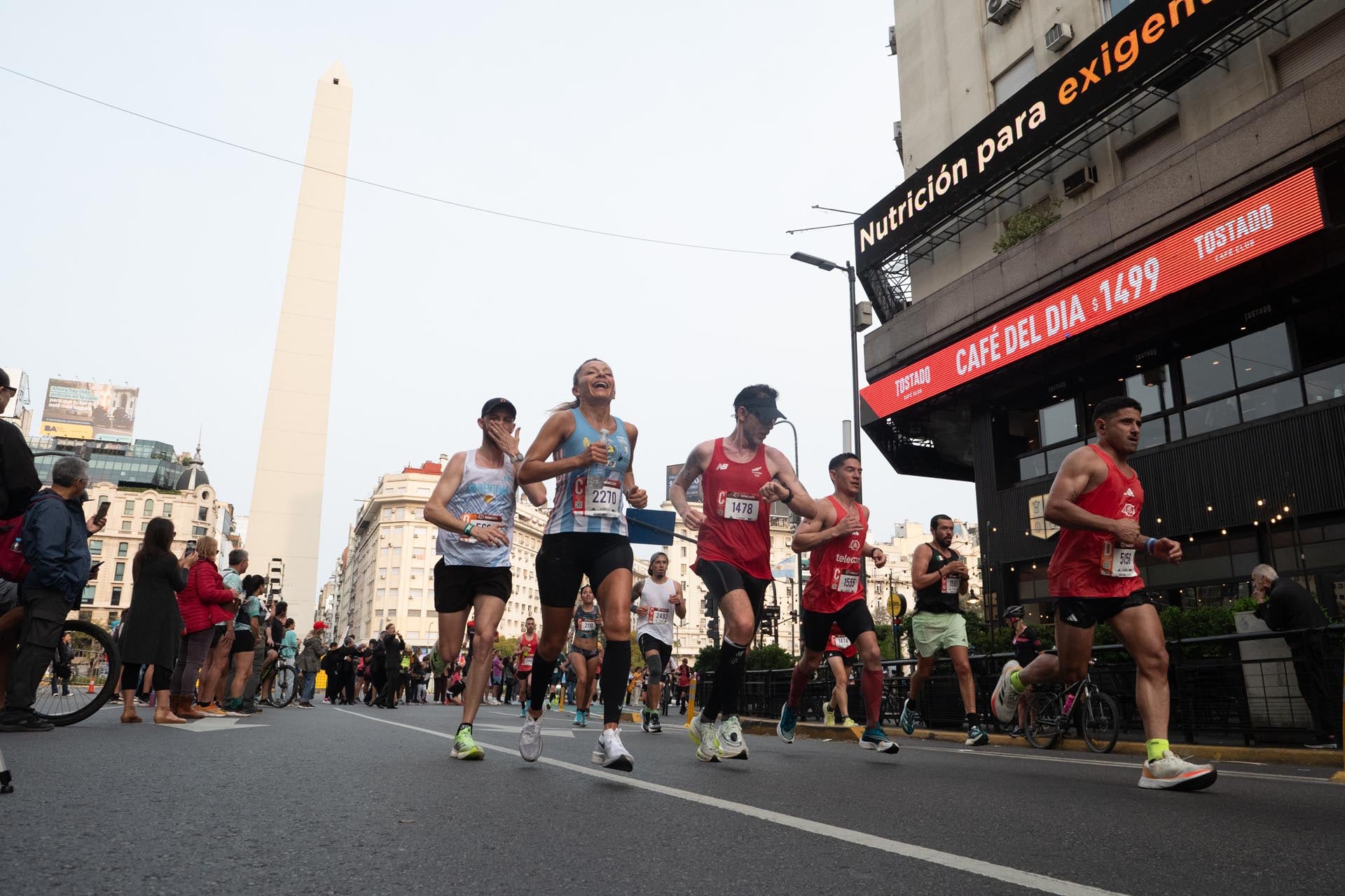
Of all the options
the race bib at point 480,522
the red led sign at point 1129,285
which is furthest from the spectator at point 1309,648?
the red led sign at point 1129,285

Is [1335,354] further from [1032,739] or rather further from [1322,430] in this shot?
[1032,739]

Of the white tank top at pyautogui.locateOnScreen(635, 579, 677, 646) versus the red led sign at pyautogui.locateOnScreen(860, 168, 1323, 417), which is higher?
the red led sign at pyautogui.locateOnScreen(860, 168, 1323, 417)

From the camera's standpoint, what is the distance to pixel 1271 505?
1623 cm

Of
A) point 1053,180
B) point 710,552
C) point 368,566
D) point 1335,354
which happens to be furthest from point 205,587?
point 368,566

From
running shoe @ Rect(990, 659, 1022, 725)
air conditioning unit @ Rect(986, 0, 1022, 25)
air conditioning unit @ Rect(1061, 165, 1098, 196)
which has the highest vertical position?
air conditioning unit @ Rect(986, 0, 1022, 25)

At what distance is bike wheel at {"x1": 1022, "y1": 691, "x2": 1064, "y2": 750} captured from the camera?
818 centimetres

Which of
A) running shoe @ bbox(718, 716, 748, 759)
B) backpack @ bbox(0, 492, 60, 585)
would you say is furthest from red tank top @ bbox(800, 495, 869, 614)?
backpack @ bbox(0, 492, 60, 585)

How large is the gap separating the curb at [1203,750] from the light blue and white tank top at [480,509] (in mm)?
3371

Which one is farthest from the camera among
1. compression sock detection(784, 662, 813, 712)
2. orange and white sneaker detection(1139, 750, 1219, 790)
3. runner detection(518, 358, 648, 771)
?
compression sock detection(784, 662, 813, 712)

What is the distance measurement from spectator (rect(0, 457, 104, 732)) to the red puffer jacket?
256 centimetres

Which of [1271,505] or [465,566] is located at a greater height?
[1271,505]

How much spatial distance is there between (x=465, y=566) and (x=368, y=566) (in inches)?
4835

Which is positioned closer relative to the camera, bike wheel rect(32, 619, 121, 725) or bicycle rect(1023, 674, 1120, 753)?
bike wheel rect(32, 619, 121, 725)

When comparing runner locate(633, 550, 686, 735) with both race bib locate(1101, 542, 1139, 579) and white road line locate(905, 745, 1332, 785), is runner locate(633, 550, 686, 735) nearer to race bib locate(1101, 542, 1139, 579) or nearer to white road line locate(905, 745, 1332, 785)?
white road line locate(905, 745, 1332, 785)
